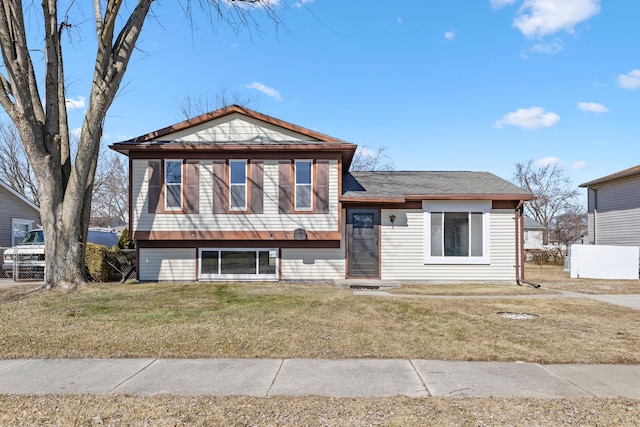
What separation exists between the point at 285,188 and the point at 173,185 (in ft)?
11.1

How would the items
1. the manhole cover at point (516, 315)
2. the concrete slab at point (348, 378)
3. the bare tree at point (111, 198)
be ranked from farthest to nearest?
the bare tree at point (111, 198) < the manhole cover at point (516, 315) < the concrete slab at point (348, 378)

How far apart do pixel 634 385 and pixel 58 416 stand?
5481 mm

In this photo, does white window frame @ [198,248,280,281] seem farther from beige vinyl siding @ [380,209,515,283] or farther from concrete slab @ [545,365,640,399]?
concrete slab @ [545,365,640,399]

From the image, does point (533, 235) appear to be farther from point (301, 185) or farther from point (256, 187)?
point (256, 187)

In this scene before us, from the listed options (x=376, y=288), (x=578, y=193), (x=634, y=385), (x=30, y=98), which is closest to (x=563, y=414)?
(x=634, y=385)

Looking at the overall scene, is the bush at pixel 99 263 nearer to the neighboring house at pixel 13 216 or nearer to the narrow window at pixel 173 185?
the narrow window at pixel 173 185

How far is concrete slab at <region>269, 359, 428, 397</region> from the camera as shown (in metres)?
4.01

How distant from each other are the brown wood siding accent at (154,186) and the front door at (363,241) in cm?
576

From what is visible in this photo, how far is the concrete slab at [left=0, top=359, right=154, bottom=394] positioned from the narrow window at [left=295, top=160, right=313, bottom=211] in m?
7.75

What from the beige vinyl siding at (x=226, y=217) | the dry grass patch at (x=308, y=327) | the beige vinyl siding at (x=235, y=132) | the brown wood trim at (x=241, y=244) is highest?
the beige vinyl siding at (x=235, y=132)

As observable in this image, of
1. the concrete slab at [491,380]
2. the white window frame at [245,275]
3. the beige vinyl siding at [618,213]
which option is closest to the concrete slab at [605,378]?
the concrete slab at [491,380]

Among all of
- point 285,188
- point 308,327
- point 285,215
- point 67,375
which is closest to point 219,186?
point 285,188

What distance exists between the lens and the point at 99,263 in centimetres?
1296

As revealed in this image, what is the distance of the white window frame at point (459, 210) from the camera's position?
497 inches
